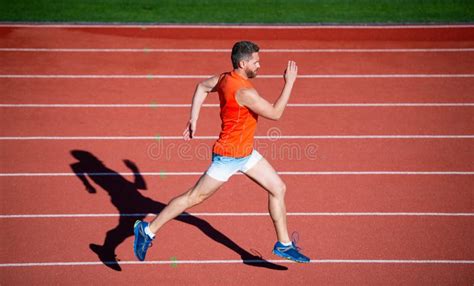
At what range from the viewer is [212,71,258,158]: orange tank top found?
5.15 meters

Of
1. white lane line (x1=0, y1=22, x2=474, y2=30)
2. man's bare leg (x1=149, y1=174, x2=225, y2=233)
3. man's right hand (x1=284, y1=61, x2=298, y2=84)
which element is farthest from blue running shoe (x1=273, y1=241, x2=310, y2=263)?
white lane line (x1=0, y1=22, x2=474, y2=30)

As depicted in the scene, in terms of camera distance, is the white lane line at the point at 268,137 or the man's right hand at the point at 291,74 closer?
the man's right hand at the point at 291,74

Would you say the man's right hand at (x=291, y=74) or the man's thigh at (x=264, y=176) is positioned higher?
the man's right hand at (x=291, y=74)

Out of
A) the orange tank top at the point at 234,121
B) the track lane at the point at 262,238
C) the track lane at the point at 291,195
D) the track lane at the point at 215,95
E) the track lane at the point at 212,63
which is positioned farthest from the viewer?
the track lane at the point at 212,63

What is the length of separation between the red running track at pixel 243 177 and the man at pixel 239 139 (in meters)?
0.60

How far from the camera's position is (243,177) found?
7.67m

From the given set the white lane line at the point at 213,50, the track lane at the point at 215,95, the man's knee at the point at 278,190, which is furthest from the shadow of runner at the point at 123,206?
the white lane line at the point at 213,50

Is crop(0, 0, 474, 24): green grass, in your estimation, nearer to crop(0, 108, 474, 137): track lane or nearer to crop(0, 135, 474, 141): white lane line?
crop(0, 108, 474, 137): track lane

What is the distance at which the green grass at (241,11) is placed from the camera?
12.3 m

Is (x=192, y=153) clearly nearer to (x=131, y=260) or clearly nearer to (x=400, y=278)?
(x=131, y=260)

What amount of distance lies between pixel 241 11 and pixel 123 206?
6.68 metres

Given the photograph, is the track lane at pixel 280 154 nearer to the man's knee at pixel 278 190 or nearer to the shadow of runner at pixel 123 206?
the shadow of runner at pixel 123 206

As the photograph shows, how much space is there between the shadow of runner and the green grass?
5074 mm

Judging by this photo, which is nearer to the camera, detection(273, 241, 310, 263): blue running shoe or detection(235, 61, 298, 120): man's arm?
detection(235, 61, 298, 120): man's arm
